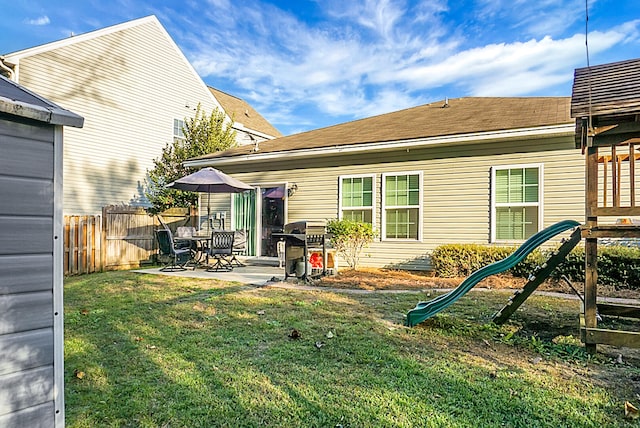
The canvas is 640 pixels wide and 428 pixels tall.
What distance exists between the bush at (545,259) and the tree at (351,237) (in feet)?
5.10

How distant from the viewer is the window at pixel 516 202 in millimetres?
7715

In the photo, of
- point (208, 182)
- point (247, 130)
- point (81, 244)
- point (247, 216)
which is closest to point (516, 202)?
point (208, 182)

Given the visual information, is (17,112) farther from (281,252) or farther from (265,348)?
(281,252)

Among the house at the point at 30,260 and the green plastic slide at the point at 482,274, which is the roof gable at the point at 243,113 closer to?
the green plastic slide at the point at 482,274

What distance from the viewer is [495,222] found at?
8023mm

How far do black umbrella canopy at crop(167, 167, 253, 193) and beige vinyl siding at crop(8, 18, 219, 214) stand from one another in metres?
5.56

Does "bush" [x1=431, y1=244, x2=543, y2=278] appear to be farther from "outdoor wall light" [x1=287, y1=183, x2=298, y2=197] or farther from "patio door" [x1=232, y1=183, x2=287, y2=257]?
"patio door" [x1=232, y1=183, x2=287, y2=257]

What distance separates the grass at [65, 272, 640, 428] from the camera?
230 centimetres

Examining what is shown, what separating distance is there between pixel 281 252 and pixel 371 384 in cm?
723

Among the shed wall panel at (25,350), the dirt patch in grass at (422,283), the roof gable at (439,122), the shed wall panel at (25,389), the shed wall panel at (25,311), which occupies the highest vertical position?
the roof gable at (439,122)

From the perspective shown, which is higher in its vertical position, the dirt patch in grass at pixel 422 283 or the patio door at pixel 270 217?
the patio door at pixel 270 217

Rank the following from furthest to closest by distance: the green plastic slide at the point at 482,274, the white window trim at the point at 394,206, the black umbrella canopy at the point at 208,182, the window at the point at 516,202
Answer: the white window trim at the point at 394,206 < the black umbrella canopy at the point at 208,182 < the window at the point at 516,202 < the green plastic slide at the point at 482,274

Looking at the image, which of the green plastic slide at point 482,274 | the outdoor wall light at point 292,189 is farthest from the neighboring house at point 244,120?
the green plastic slide at point 482,274

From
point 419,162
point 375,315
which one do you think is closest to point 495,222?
point 419,162
